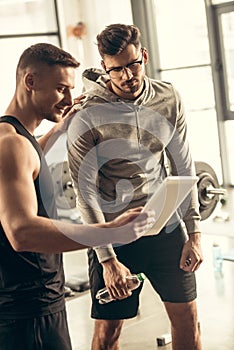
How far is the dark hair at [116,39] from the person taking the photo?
2387 mm

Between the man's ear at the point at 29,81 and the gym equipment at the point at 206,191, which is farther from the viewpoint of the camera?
the gym equipment at the point at 206,191

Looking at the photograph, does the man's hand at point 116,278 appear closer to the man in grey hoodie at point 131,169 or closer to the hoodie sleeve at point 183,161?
the man in grey hoodie at point 131,169

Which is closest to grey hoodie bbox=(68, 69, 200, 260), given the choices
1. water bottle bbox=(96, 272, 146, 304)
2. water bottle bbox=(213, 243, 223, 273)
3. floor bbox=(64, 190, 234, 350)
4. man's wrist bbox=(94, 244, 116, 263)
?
man's wrist bbox=(94, 244, 116, 263)

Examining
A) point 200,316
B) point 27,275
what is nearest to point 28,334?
point 27,275

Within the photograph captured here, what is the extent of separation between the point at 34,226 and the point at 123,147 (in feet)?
2.96

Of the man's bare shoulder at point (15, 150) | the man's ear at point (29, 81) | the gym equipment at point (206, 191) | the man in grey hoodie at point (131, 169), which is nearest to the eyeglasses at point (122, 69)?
the man in grey hoodie at point (131, 169)

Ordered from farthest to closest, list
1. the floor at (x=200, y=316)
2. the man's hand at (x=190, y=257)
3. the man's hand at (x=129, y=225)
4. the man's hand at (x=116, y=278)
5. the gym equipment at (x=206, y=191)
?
the gym equipment at (x=206, y=191), the floor at (x=200, y=316), the man's hand at (x=190, y=257), the man's hand at (x=116, y=278), the man's hand at (x=129, y=225)

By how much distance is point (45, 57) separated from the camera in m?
1.88

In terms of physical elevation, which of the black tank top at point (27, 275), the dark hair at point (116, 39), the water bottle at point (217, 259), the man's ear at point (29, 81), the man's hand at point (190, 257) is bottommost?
the water bottle at point (217, 259)

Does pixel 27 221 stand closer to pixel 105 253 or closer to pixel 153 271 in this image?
pixel 105 253

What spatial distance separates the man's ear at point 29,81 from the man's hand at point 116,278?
2.55 feet

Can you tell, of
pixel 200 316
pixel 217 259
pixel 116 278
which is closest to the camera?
pixel 116 278

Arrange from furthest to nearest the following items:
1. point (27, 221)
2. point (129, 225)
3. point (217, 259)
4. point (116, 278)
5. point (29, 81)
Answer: point (217, 259) < point (116, 278) < point (29, 81) < point (129, 225) < point (27, 221)

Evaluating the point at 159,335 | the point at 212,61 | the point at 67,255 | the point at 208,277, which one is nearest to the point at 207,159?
the point at 212,61
